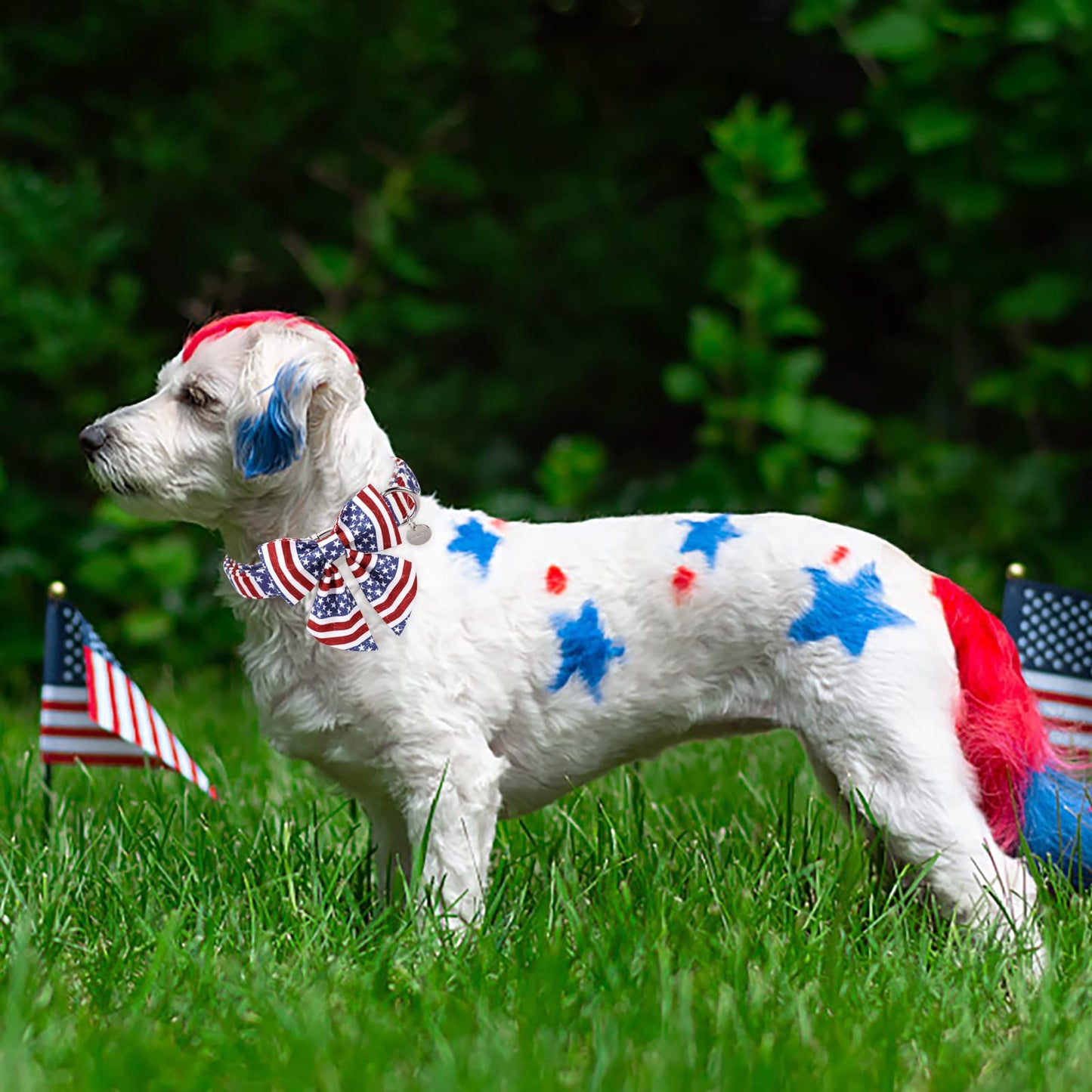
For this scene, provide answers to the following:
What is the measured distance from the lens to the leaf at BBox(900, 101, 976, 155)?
5.35m

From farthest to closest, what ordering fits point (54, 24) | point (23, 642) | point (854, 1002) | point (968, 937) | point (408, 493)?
point (54, 24) < point (23, 642) < point (408, 493) < point (968, 937) < point (854, 1002)

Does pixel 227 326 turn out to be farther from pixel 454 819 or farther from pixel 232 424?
pixel 454 819

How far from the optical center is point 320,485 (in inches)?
102

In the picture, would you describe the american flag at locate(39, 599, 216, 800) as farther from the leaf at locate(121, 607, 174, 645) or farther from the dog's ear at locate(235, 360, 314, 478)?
the leaf at locate(121, 607, 174, 645)

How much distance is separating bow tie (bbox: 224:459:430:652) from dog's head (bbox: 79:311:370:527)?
0.33ft

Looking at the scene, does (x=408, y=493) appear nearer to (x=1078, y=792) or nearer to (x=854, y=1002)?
(x=854, y=1002)

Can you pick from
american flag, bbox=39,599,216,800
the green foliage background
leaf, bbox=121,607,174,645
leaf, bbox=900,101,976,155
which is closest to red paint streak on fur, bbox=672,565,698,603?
american flag, bbox=39,599,216,800

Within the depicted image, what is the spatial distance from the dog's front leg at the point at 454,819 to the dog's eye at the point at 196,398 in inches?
27.2

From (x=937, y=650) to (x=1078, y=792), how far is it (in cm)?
41

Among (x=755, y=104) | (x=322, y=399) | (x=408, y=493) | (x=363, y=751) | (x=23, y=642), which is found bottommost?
(x=23, y=642)

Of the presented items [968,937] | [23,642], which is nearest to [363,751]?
[968,937]

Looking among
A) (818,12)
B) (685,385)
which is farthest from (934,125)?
(685,385)

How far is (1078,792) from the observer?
2672 mm

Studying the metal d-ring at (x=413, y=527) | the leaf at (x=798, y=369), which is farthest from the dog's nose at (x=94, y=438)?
the leaf at (x=798, y=369)
